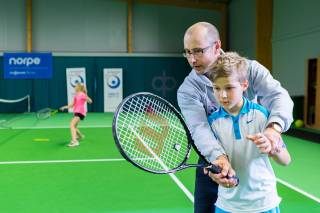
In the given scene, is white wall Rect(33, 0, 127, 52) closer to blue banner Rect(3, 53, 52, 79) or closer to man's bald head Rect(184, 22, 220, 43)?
blue banner Rect(3, 53, 52, 79)

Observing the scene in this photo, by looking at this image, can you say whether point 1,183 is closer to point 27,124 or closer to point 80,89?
point 80,89

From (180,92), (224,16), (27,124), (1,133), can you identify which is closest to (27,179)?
(180,92)

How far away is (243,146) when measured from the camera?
195 cm

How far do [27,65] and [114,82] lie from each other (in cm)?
363

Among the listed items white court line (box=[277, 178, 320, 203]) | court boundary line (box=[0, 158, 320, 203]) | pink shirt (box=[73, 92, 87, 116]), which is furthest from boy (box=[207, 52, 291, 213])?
pink shirt (box=[73, 92, 87, 116])

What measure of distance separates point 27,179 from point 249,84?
13.9ft

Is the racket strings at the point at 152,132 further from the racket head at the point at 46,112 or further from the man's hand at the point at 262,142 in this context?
the racket head at the point at 46,112

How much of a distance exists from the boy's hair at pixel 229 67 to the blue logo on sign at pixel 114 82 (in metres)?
16.0

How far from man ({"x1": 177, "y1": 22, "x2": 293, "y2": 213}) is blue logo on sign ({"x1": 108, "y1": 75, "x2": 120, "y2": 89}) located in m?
15.8

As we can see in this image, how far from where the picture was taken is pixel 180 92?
2.23 m

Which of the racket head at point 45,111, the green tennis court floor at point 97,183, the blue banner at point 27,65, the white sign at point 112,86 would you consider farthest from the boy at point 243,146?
the blue banner at point 27,65

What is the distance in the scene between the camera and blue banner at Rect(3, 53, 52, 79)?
1702 centimetres

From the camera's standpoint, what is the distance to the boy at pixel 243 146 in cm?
191

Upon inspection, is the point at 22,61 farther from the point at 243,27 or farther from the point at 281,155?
the point at 281,155
